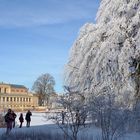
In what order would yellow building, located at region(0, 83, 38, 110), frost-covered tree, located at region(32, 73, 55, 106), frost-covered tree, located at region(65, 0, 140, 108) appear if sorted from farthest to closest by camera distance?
yellow building, located at region(0, 83, 38, 110) → frost-covered tree, located at region(32, 73, 55, 106) → frost-covered tree, located at region(65, 0, 140, 108)

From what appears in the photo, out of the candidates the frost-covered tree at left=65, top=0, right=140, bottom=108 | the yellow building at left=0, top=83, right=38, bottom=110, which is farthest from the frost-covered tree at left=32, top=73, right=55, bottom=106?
the frost-covered tree at left=65, top=0, right=140, bottom=108

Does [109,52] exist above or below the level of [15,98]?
below

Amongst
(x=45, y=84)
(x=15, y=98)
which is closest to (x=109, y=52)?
(x=45, y=84)

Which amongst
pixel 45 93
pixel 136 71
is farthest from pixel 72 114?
pixel 45 93

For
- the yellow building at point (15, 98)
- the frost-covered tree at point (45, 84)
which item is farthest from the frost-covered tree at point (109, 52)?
the yellow building at point (15, 98)

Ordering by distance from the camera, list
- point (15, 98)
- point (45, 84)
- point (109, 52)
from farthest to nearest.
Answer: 1. point (15, 98)
2. point (45, 84)
3. point (109, 52)

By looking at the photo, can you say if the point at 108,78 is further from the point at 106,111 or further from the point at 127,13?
the point at 106,111

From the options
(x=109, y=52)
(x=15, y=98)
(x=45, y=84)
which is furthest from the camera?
(x=15, y=98)

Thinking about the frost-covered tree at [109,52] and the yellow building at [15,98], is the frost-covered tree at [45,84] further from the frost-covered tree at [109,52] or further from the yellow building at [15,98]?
the frost-covered tree at [109,52]

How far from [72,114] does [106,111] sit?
159 centimetres

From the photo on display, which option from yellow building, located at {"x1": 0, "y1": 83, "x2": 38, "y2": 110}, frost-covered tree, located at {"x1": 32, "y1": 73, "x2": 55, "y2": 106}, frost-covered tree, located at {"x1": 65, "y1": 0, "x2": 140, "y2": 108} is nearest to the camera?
frost-covered tree, located at {"x1": 65, "y1": 0, "x2": 140, "y2": 108}

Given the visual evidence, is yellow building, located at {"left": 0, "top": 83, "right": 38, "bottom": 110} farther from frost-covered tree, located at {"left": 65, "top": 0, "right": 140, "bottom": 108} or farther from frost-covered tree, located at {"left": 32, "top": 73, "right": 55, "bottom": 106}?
frost-covered tree, located at {"left": 65, "top": 0, "right": 140, "bottom": 108}

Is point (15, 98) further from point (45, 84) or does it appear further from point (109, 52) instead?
point (109, 52)

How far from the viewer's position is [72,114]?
56.2ft
